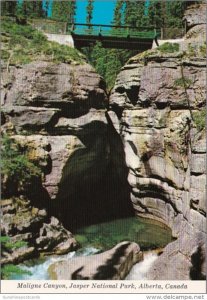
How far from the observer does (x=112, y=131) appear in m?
18.8

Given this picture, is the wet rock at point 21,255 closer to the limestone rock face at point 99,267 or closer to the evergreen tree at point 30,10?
the limestone rock face at point 99,267

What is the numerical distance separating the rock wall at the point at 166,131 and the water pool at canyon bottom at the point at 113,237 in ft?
2.04

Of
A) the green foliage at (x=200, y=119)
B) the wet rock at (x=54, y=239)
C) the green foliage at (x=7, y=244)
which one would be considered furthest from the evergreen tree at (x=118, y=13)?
the green foliage at (x=7, y=244)

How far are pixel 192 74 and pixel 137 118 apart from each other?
3.09m

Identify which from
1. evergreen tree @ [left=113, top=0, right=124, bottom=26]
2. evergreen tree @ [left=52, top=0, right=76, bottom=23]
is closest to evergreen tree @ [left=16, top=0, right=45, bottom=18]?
evergreen tree @ [left=52, top=0, right=76, bottom=23]

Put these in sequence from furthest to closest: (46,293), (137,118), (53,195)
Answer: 1. (137,118)
2. (53,195)
3. (46,293)

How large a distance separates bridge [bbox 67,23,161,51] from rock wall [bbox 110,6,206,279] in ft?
10.7

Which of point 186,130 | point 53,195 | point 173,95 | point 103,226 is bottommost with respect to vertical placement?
point 103,226

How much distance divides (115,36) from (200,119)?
7.78m

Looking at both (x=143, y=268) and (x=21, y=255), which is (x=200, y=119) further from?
(x=21, y=255)

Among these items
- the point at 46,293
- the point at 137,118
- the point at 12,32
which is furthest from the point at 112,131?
the point at 46,293

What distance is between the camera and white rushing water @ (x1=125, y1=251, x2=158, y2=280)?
455 inches

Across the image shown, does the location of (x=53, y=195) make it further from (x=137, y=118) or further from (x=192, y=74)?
(x=192, y=74)

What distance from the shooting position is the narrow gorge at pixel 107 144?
1345 cm
